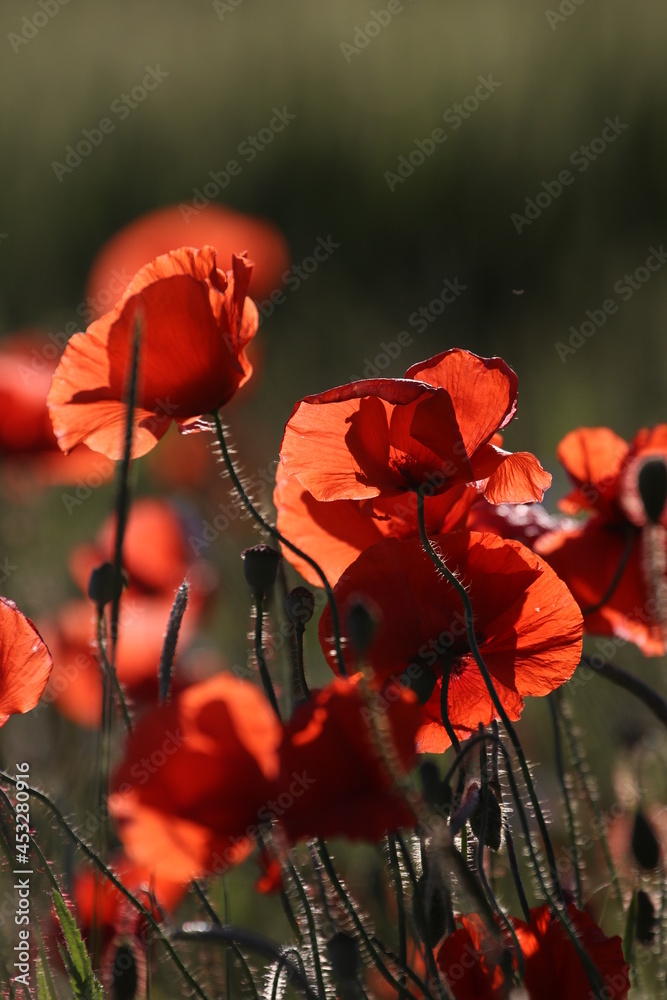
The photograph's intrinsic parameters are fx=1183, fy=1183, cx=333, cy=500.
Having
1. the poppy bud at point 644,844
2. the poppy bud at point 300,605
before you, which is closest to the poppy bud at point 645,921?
the poppy bud at point 644,844

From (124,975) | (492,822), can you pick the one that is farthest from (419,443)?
(124,975)

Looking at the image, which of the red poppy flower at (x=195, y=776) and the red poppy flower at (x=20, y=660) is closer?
the red poppy flower at (x=195, y=776)

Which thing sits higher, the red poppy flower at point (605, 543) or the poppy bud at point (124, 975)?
the red poppy flower at point (605, 543)

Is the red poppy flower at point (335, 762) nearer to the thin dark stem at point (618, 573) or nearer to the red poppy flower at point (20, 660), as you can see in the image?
A: the red poppy flower at point (20, 660)

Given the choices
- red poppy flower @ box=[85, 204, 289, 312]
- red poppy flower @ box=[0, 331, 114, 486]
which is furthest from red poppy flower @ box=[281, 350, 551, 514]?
red poppy flower @ box=[85, 204, 289, 312]

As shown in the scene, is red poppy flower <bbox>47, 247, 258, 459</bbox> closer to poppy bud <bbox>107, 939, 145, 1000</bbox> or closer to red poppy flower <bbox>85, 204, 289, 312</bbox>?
poppy bud <bbox>107, 939, 145, 1000</bbox>

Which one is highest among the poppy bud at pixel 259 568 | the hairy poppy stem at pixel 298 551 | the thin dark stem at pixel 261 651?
the hairy poppy stem at pixel 298 551
